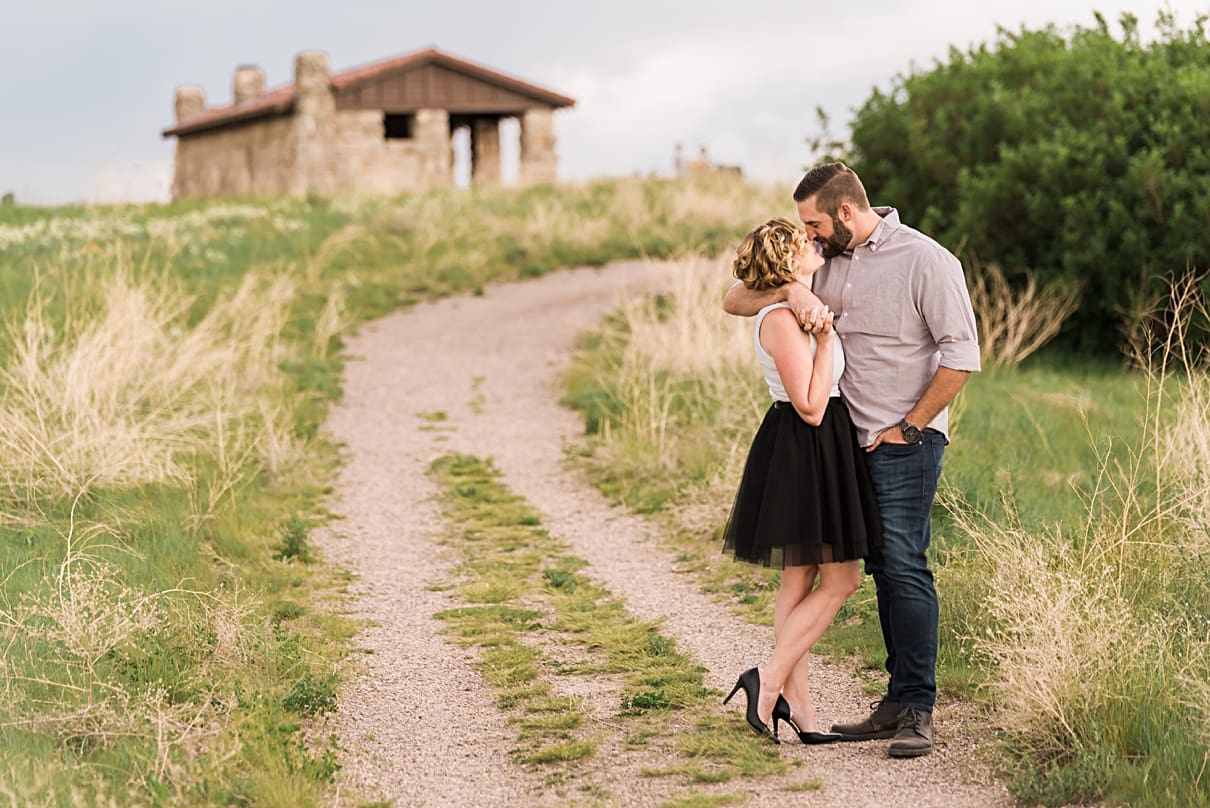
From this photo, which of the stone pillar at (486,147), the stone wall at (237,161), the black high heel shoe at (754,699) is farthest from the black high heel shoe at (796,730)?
the stone pillar at (486,147)

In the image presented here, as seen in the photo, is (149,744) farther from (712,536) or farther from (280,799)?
(712,536)

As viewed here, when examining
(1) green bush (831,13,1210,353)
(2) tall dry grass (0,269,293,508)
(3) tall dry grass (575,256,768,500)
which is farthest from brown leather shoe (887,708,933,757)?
(1) green bush (831,13,1210,353)

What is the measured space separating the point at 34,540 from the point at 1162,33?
12.3 metres

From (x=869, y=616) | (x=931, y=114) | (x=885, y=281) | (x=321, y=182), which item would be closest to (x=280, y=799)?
(x=885, y=281)

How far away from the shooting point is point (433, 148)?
109ft

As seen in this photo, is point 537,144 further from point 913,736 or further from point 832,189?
point 913,736

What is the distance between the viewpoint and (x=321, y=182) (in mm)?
32000

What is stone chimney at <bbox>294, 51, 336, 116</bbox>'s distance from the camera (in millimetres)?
31766

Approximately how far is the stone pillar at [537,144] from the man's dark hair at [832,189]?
3037 cm

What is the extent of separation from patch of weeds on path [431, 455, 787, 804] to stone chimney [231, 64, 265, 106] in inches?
1352

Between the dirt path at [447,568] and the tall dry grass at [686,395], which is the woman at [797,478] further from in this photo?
the tall dry grass at [686,395]

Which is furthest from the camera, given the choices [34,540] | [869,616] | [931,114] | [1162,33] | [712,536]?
[931,114]

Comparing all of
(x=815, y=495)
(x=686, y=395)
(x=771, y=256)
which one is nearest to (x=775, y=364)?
(x=771, y=256)

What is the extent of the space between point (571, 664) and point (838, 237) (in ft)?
8.24
